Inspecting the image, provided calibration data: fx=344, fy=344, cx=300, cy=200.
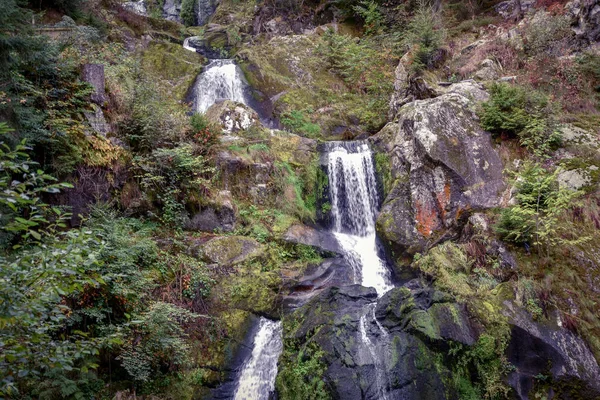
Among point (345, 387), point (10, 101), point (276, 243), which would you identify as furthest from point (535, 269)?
point (10, 101)

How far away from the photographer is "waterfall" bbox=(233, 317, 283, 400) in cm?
719

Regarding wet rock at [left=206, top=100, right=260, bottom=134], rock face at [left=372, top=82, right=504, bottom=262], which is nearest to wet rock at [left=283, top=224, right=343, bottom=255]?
rock face at [left=372, top=82, right=504, bottom=262]

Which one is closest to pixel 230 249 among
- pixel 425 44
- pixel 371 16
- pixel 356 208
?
pixel 356 208

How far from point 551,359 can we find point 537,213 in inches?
112

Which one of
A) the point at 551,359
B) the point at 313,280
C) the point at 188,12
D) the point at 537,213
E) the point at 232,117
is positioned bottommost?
the point at 551,359

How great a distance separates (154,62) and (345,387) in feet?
60.3

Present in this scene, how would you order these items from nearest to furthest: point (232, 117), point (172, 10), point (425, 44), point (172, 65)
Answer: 1. point (232, 117)
2. point (425, 44)
3. point (172, 65)
4. point (172, 10)

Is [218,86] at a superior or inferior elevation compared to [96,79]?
superior

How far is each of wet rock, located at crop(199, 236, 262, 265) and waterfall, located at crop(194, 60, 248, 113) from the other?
31.9 feet

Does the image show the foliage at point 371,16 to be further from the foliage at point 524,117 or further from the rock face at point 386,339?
the rock face at point 386,339

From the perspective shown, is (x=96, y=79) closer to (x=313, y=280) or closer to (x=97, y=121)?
(x=97, y=121)

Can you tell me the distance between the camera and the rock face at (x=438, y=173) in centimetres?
990

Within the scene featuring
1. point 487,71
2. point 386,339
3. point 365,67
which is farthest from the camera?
point 365,67

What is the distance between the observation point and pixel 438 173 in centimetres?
1045
